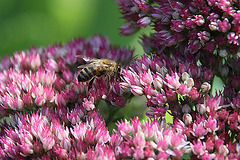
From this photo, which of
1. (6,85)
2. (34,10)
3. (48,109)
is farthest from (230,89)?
(34,10)

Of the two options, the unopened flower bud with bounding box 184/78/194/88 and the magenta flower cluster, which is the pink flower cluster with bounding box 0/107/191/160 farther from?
the unopened flower bud with bounding box 184/78/194/88

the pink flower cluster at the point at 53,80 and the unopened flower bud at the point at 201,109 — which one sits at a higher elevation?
the pink flower cluster at the point at 53,80

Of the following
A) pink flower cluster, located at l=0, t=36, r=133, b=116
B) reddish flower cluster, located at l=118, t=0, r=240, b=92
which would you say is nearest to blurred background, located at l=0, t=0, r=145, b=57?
pink flower cluster, located at l=0, t=36, r=133, b=116

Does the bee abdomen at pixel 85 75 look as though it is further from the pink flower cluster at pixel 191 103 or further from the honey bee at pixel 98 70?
the pink flower cluster at pixel 191 103

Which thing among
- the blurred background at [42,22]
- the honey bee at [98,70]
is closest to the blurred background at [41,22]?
the blurred background at [42,22]

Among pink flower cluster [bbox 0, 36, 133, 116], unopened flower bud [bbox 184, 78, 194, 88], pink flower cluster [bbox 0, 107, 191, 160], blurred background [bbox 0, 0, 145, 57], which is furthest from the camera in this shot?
blurred background [bbox 0, 0, 145, 57]

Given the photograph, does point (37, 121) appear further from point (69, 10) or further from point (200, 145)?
point (69, 10)
